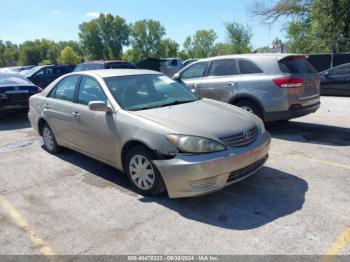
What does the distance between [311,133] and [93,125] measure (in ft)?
14.9

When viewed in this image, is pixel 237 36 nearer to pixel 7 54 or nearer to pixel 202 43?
pixel 202 43

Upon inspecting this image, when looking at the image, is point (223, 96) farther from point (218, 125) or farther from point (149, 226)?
point (149, 226)

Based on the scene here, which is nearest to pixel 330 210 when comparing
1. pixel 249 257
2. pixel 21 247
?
pixel 249 257

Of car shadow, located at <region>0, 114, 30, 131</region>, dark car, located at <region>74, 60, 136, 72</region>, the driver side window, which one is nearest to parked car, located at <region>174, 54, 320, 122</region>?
the driver side window

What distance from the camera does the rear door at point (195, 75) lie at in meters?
8.14

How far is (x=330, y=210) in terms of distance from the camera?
3.74 meters

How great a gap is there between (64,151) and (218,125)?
3.40 metres

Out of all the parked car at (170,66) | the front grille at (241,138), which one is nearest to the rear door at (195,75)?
the front grille at (241,138)

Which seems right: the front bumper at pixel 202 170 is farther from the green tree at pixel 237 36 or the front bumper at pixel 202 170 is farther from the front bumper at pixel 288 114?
the green tree at pixel 237 36

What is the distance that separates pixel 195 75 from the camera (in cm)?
836

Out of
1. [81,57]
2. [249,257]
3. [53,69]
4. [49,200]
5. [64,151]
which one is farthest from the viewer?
[81,57]

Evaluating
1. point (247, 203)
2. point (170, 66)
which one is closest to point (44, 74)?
point (170, 66)

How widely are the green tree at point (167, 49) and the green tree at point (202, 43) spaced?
202 inches

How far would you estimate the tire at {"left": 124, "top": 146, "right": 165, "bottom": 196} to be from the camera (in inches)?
159
